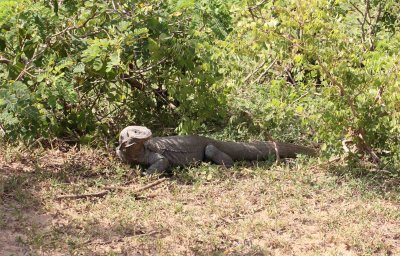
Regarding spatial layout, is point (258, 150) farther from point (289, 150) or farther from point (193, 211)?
point (193, 211)

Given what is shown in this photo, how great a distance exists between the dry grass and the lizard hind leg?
0.59 ft

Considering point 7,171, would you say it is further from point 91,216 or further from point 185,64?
point 185,64

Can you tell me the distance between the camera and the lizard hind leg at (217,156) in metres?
7.58

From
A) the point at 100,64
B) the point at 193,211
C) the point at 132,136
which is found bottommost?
the point at 193,211

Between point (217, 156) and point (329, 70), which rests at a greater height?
point (329, 70)

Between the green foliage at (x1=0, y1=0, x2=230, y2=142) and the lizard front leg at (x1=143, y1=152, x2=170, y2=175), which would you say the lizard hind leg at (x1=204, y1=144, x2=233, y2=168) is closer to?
the green foliage at (x1=0, y1=0, x2=230, y2=142)

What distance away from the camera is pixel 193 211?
6.29m

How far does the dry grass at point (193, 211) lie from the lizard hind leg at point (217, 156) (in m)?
0.18

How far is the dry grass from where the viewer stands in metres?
5.60

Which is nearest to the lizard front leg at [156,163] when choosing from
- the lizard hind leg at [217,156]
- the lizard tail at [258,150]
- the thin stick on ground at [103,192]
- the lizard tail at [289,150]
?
the thin stick on ground at [103,192]

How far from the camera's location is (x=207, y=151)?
764 cm

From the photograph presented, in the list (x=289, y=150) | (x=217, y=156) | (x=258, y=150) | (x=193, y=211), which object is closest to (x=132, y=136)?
(x=217, y=156)

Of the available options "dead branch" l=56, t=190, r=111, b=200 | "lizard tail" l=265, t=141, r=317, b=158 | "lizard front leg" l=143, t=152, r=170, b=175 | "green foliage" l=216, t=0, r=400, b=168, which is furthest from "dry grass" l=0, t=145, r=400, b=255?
"green foliage" l=216, t=0, r=400, b=168

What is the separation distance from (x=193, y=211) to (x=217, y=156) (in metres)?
1.40
